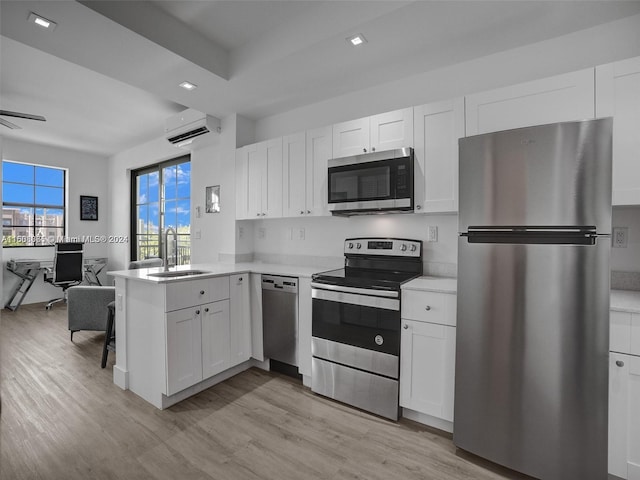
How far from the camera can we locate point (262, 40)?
2668mm

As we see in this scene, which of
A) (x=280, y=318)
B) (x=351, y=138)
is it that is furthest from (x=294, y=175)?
(x=280, y=318)

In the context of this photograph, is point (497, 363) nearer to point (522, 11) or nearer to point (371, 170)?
point (371, 170)

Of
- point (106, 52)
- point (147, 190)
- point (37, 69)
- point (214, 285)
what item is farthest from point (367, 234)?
point (147, 190)

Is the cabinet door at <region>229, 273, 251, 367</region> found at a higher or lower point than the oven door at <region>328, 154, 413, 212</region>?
lower

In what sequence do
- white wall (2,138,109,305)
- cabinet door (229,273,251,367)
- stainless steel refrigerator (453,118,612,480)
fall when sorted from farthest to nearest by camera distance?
white wall (2,138,109,305) < cabinet door (229,273,251,367) < stainless steel refrigerator (453,118,612,480)

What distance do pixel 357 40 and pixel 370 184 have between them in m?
1.00

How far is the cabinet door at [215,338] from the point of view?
2.79m

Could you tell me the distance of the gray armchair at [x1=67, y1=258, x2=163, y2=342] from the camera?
3.77 metres

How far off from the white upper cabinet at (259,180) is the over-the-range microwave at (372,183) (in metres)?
0.69

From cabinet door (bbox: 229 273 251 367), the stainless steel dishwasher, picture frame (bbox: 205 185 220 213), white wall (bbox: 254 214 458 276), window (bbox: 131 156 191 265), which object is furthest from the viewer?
window (bbox: 131 156 191 265)

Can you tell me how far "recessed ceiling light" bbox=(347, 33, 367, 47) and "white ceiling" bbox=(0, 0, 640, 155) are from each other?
44mm

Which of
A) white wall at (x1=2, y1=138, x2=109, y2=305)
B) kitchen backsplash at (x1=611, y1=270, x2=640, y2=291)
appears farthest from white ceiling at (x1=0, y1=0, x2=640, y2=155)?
white wall at (x1=2, y1=138, x2=109, y2=305)

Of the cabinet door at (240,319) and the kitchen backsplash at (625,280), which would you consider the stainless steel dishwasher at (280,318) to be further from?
the kitchen backsplash at (625,280)

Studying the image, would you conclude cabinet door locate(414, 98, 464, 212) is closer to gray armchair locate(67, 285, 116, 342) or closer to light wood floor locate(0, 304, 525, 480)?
light wood floor locate(0, 304, 525, 480)
